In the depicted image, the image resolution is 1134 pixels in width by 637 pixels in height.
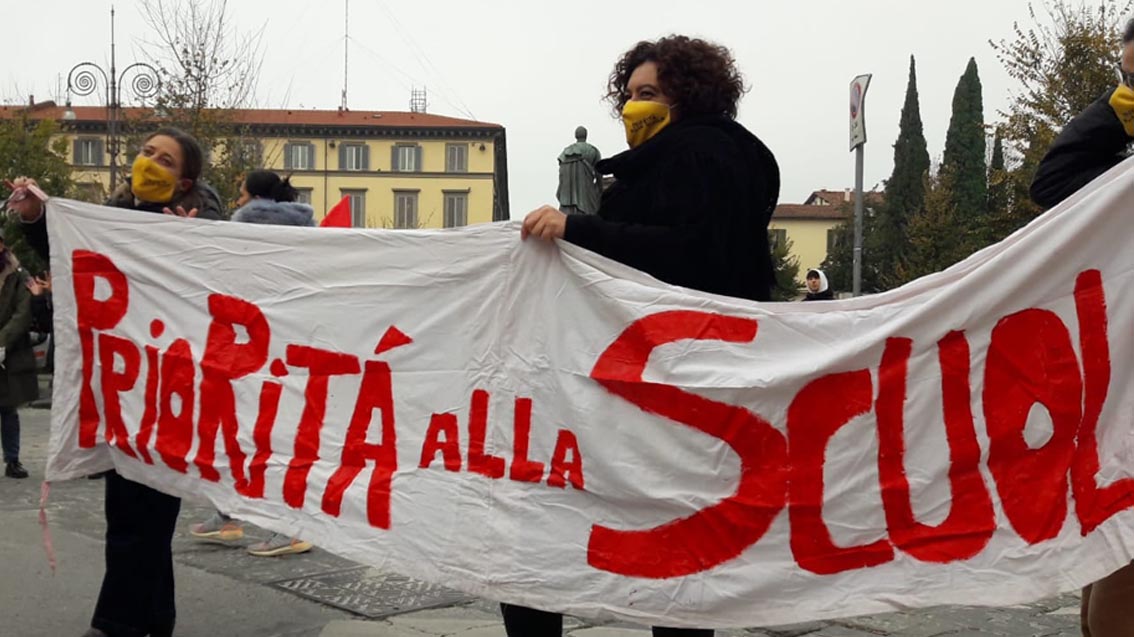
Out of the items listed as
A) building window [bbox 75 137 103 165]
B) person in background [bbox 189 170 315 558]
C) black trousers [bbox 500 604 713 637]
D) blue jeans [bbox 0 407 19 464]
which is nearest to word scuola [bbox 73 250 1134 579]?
black trousers [bbox 500 604 713 637]

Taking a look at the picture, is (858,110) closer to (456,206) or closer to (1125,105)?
(1125,105)

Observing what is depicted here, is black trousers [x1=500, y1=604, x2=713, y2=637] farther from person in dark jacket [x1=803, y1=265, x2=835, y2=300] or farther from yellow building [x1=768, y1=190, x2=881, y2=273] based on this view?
yellow building [x1=768, y1=190, x2=881, y2=273]

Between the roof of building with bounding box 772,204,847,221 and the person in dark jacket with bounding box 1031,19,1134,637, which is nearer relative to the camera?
the person in dark jacket with bounding box 1031,19,1134,637

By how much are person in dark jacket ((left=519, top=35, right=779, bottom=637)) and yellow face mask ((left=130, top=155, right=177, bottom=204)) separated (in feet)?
5.35

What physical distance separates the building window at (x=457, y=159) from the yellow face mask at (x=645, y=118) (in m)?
79.5

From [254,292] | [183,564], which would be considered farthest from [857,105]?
[254,292]

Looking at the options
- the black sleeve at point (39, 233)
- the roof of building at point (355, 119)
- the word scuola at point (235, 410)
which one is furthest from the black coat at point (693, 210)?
the roof of building at point (355, 119)

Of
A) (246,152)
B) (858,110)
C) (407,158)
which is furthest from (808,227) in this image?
(858,110)

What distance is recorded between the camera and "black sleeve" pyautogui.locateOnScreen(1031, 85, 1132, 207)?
3.39 meters

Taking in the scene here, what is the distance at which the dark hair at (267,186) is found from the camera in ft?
21.9

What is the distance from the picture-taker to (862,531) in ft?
10.5

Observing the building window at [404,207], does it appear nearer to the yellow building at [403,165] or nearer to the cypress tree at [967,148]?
the yellow building at [403,165]

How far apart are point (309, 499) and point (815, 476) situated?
5.20 feet

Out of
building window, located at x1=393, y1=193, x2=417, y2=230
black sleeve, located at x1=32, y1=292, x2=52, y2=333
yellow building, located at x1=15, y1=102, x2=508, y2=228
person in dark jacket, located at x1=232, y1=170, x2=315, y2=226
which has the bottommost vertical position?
black sleeve, located at x1=32, y1=292, x2=52, y2=333
